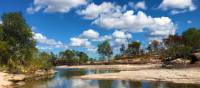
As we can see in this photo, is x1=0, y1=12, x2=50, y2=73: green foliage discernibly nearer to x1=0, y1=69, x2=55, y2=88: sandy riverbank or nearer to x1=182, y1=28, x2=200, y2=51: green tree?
x1=0, y1=69, x2=55, y2=88: sandy riverbank

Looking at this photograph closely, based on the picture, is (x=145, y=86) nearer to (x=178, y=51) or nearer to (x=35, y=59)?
(x=35, y=59)

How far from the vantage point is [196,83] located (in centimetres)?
5350

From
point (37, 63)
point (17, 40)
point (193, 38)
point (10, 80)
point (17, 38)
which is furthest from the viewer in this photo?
point (193, 38)

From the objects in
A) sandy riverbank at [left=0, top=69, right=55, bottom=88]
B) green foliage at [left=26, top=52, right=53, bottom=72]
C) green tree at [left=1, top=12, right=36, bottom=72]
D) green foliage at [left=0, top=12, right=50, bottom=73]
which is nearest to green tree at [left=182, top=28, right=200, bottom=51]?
green foliage at [left=26, top=52, right=53, bottom=72]

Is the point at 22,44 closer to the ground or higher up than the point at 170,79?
higher up

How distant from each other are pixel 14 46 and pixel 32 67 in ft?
28.4

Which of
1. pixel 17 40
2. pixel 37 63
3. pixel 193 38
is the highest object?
pixel 193 38

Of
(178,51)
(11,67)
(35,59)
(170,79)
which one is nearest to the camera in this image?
(170,79)

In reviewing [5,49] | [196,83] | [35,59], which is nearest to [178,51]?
[35,59]

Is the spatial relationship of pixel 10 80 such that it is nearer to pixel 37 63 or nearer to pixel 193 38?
pixel 37 63

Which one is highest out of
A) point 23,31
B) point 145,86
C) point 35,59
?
point 23,31

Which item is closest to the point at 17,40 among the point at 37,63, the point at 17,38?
the point at 17,38

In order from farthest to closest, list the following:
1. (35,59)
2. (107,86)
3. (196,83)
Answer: (35,59), (107,86), (196,83)

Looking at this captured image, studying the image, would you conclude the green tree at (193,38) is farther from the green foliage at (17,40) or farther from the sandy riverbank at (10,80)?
the sandy riverbank at (10,80)
